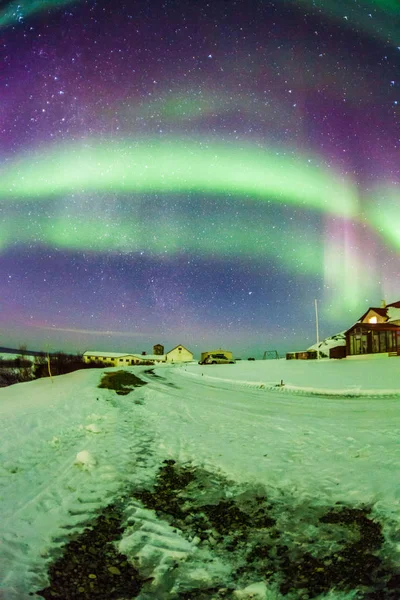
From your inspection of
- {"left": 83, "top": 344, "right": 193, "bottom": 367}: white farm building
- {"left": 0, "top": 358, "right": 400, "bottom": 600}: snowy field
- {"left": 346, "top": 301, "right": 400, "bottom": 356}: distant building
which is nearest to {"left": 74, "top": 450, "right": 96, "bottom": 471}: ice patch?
{"left": 0, "top": 358, "right": 400, "bottom": 600}: snowy field

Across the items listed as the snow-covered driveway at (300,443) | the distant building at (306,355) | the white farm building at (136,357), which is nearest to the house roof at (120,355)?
the white farm building at (136,357)

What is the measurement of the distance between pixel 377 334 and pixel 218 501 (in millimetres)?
42843

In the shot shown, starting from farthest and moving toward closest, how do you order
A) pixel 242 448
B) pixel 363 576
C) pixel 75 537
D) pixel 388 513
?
pixel 242 448, pixel 388 513, pixel 75 537, pixel 363 576

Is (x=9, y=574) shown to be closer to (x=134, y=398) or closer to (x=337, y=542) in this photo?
(x=337, y=542)

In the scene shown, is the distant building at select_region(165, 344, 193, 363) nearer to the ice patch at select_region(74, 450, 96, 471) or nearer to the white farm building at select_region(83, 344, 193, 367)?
the white farm building at select_region(83, 344, 193, 367)

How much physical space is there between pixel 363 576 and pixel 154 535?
2099 millimetres

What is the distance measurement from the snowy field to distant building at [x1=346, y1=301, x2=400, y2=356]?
35735mm

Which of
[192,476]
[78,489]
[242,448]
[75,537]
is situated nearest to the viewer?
[75,537]

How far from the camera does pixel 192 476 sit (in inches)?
224

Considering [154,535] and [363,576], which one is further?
[154,535]

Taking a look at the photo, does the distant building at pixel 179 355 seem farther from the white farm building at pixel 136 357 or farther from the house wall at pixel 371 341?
the house wall at pixel 371 341

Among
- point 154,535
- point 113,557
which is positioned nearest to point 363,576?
point 154,535

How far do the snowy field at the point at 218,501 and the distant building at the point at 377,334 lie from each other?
1407 inches

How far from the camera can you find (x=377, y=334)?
4162 cm
